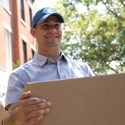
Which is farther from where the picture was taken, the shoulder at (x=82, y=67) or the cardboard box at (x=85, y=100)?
the shoulder at (x=82, y=67)

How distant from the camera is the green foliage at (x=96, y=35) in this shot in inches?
727

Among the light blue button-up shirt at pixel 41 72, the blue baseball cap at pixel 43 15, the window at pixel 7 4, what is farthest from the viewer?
the window at pixel 7 4

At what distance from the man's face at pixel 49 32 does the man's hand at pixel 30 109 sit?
1.64ft

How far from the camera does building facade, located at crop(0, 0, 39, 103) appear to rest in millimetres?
13672

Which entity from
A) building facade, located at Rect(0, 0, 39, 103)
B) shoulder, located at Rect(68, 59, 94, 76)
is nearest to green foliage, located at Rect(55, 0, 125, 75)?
building facade, located at Rect(0, 0, 39, 103)

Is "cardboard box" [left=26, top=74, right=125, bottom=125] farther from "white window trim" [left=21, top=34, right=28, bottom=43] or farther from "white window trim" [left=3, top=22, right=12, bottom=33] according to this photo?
"white window trim" [left=21, top=34, right=28, bottom=43]

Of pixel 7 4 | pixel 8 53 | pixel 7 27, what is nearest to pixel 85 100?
pixel 7 27

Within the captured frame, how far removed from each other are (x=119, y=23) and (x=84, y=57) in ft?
10.2

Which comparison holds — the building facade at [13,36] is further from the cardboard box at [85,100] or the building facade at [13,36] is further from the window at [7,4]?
the cardboard box at [85,100]

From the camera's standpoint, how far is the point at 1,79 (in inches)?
519

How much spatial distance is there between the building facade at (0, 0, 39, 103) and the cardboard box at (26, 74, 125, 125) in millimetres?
10923

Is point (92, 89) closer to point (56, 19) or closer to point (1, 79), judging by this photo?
point (56, 19)

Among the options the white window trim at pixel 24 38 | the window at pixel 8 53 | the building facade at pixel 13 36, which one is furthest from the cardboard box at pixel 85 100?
the white window trim at pixel 24 38

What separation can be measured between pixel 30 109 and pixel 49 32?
61 cm
